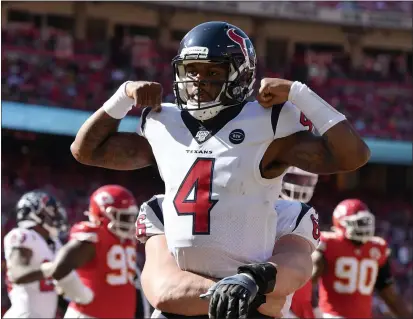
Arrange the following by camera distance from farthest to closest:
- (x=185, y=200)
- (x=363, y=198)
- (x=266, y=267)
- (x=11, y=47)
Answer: (x=363, y=198), (x=11, y=47), (x=185, y=200), (x=266, y=267)

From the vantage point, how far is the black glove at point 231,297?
117 inches

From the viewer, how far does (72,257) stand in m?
6.80

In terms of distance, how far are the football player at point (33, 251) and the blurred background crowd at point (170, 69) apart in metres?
6.27

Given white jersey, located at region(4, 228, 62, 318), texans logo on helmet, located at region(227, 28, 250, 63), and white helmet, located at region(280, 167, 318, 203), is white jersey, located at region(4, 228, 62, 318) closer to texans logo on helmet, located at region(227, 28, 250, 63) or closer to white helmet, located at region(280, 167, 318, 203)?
white helmet, located at region(280, 167, 318, 203)

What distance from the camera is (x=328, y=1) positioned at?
2255 cm

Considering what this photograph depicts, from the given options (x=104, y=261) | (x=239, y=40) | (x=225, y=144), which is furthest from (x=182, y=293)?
(x=104, y=261)

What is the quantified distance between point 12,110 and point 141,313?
10088 millimetres

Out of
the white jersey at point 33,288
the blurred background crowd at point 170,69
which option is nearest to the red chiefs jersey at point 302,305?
the white jersey at point 33,288

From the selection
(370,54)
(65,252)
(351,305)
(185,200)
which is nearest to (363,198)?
(370,54)

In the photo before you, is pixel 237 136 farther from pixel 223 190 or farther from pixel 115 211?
pixel 115 211

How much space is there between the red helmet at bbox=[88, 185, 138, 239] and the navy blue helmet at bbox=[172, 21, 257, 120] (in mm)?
3747

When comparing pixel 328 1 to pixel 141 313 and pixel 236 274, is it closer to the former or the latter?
pixel 141 313

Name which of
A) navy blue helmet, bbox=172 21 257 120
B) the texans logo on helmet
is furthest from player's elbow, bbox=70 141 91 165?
the texans logo on helmet

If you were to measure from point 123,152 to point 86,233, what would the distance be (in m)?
3.42
